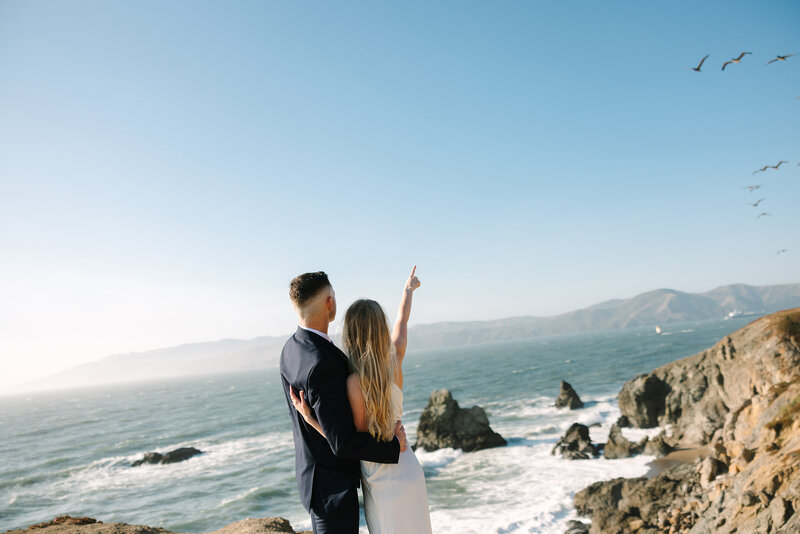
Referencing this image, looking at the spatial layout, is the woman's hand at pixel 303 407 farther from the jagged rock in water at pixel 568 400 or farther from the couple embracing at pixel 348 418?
the jagged rock in water at pixel 568 400

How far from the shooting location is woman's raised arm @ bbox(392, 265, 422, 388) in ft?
11.2

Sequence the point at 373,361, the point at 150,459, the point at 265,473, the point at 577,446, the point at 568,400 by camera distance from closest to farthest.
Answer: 1. the point at 373,361
2. the point at 577,446
3. the point at 265,473
4. the point at 150,459
5. the point at 568,400

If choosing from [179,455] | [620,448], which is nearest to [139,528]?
[620,448]

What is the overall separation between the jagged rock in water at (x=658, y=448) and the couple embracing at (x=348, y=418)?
22.1 metres

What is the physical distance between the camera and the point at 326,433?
2.76 meters

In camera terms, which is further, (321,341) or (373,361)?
(321,341)

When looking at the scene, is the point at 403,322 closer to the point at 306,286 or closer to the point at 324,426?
the point at 306,286

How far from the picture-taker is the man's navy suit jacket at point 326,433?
2752mm

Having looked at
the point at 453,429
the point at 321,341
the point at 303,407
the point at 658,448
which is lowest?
the point at 453,429

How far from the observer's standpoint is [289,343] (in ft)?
10.4

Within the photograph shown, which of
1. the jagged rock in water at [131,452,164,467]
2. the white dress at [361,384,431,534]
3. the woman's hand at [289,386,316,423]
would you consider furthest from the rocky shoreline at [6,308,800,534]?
the jagged rock in water at [131,452,164,467]

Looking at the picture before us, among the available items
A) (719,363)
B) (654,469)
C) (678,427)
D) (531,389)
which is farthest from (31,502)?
(531,389)

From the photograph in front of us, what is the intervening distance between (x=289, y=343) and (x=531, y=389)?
55.5 metres

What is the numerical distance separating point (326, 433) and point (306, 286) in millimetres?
975
